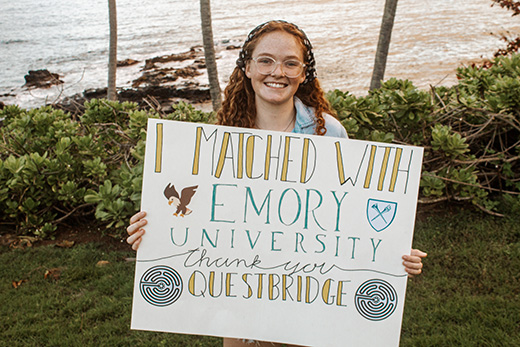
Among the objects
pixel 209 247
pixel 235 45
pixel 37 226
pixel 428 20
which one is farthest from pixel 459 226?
pixel 428 20

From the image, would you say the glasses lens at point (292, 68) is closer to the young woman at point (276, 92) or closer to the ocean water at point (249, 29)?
the young woman at point (276, 92)

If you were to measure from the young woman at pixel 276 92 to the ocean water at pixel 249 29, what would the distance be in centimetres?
726

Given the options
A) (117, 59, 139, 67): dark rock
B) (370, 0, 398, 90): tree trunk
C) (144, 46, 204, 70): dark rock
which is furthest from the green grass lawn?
(117, 59, 139, 67): dark rock

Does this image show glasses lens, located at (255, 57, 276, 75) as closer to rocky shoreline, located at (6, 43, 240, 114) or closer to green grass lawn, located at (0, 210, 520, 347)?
green grass lawn, located at (0, 210, 520, 347)

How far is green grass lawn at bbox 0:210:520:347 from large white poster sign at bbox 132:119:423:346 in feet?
4.38

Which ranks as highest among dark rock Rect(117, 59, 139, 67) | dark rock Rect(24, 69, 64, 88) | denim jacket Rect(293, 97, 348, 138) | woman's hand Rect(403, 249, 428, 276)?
dark rock Rect(117, 59, 139, 67)

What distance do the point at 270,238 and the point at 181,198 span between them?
1.17 ft

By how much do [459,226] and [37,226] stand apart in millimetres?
3710

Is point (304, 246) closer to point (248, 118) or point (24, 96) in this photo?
point (248, 118)

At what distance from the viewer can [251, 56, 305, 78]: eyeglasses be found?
1771mm

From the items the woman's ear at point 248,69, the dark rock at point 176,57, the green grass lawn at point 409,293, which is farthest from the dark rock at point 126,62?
the woman's ear at point 248,69

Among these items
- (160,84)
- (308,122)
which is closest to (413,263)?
(308,122)

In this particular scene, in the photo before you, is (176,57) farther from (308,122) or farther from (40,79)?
(308,122)

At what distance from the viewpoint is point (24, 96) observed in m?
8.70
